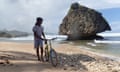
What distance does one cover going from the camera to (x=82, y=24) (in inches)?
2320

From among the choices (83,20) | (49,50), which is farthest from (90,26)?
(49,50)

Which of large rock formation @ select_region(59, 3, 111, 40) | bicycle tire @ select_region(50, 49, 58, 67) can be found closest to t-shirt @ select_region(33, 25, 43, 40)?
bicycle tire @ select_region(50, 49, 58, 67)

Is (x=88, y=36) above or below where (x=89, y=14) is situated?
Result: below

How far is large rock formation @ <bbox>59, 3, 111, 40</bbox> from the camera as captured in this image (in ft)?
192

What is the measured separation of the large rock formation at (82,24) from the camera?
58.6 metres

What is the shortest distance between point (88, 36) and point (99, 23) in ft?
10.8

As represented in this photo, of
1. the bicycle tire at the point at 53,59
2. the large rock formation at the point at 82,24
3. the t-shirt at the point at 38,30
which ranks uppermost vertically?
the t-shirt at the point at 38,30

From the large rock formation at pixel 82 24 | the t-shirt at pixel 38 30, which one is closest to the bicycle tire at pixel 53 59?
the t-shirt at pixel 38 30

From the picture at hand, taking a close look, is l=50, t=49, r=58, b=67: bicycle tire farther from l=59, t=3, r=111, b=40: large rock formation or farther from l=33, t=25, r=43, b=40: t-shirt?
l=59, t=3, r=111, b=40: large rock formation

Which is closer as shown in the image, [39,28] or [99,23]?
[39,28]

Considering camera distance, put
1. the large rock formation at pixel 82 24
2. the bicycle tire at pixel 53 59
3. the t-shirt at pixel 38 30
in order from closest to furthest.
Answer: the bicycle tire at pixel 53 59
the t-shirt at pixel 38 30
the large rock formation at pixel 82 24

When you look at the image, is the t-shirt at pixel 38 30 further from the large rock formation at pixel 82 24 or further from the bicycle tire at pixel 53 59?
the large rock formation at pixel 82 24

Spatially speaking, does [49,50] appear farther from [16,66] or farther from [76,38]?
[76,38]

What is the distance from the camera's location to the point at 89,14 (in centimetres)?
5972
